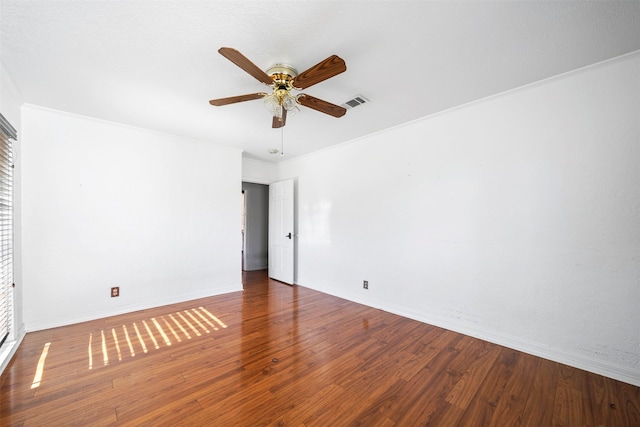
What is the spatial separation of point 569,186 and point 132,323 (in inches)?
192

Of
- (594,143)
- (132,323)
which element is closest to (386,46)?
(594,143)

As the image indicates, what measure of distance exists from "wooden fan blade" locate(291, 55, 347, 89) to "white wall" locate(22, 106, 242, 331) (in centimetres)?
285

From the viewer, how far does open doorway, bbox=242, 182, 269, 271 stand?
255 inches

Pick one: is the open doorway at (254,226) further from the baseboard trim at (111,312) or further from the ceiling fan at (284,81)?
the ceiling fan at (284,81)

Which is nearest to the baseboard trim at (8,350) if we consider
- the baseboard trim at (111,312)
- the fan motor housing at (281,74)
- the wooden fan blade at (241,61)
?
the baseboard trim at (111,312)

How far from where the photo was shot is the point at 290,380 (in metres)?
2.01

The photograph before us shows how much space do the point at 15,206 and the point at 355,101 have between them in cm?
375

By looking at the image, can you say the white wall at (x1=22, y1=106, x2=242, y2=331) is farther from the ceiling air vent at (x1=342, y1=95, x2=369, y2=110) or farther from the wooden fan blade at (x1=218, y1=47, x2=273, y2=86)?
the wooden fan blade at (x1=218, y1=47, x2=273, y2=86)

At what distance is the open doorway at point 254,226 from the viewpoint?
21.2ft

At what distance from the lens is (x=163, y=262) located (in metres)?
3.76

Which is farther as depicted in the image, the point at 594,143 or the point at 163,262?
the point at 163,262

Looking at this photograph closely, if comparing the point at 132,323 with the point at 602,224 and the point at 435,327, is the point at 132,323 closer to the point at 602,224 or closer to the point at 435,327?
the point at 435,327

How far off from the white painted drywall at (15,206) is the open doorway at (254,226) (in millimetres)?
3948

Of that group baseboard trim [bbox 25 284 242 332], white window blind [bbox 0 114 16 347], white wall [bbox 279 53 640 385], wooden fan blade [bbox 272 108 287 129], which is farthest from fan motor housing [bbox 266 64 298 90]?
baseboard trim [bbox 25 284 242 332]
